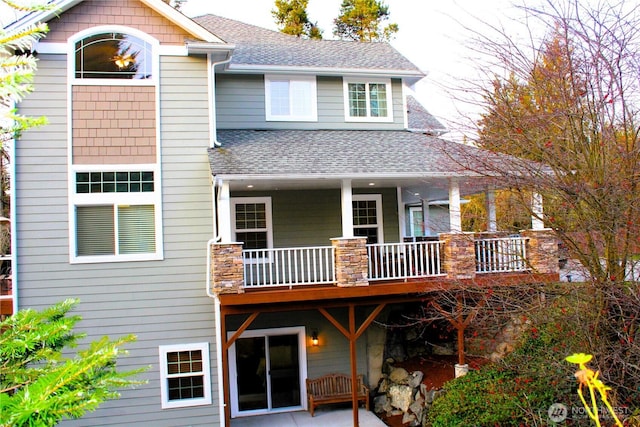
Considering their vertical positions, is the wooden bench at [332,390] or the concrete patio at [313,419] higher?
the wooden bench at [332,390]

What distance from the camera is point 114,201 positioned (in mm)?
10039

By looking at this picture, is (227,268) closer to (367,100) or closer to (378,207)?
(378,207)

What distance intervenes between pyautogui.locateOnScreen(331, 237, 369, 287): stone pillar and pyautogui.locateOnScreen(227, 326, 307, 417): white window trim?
2.93m

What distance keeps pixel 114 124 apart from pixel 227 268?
144 inches

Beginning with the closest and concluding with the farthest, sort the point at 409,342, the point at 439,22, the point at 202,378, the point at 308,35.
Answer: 1. the point at 439,22
2. the point at 202,378
3. the point at 409,342
4. the point at 308,35

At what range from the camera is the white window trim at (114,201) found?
984cm

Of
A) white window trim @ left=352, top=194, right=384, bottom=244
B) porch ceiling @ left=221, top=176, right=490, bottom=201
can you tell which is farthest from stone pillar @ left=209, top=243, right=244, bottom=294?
white window trim @ left=352, top=194, right=384, bottom=244

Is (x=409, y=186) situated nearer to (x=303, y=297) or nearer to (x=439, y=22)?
(x=303, y=297)

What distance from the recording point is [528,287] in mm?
7359

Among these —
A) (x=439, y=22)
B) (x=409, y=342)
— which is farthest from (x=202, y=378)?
(x=439, y=22)

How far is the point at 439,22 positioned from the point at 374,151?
184 inches

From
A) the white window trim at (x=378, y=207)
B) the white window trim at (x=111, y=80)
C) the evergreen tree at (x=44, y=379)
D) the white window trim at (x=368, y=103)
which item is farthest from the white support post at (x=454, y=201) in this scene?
the evergreen tree at (x=44, y=379)

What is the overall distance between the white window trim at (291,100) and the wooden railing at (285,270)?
3.31 metres

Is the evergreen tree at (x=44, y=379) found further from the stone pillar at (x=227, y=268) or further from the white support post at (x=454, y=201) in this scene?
the white support post at (x=454, y=201)
